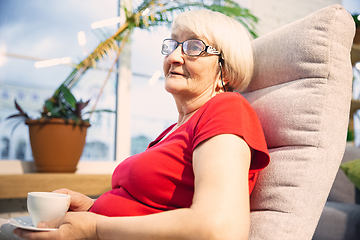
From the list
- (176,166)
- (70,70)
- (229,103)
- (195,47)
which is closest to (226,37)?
(195,47)

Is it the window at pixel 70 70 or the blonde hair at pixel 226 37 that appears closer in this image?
the blonde hair at pixel 226 37

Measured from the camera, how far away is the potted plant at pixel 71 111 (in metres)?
1.84

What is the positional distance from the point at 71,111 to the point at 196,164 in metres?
1.53

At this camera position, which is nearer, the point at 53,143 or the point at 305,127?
the point at 305,127

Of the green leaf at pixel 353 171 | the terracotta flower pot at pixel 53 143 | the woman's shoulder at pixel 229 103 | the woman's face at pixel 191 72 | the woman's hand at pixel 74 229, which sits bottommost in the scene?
the green leaf at pixel 353 171

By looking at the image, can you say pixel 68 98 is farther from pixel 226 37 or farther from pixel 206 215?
pixel 206 215

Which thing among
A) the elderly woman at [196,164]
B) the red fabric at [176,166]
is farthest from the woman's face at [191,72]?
the red fabric at [176,166]

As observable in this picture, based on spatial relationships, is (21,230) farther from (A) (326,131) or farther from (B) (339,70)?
(B) (339,70)

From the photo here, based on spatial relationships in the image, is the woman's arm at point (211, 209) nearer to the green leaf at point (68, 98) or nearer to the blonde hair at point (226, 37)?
the blonde hair at point (226, 37)

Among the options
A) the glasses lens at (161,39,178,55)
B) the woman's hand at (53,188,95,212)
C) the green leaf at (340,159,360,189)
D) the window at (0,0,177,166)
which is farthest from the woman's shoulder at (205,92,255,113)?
the window at (0,0,177,166)

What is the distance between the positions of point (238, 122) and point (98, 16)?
7.05 feet

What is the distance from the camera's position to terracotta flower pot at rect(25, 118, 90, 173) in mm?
1837

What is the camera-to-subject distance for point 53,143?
1.84 metres

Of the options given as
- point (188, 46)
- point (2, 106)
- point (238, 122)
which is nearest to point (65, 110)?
point (2, 106)
